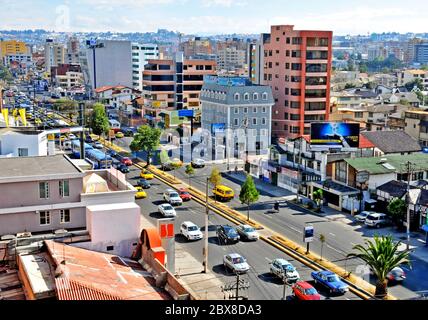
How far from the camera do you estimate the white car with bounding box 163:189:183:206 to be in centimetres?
1366

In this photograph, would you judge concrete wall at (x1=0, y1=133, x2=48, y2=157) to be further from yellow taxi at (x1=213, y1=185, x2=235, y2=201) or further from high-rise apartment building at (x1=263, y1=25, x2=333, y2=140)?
high-rise apartment building at (x1=263, y1=25, x2=333, y2=140)

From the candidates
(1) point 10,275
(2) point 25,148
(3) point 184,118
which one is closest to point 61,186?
(1) point 10,275

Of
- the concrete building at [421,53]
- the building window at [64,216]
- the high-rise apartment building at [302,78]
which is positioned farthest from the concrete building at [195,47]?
the building window at [64,216]

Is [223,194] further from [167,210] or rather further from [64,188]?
[64,188]

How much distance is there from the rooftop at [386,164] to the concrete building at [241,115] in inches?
282

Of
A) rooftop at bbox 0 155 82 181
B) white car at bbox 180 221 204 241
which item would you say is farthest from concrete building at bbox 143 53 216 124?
rooftop at bbox 0 155 82 181

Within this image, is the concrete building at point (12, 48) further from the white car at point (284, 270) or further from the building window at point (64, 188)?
the white car at point (284, 270)

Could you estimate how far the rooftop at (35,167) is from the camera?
24.5 ft

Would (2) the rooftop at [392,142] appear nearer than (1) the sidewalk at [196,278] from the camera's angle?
No

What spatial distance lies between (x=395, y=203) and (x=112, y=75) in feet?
102

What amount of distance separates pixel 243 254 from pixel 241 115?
38.3 ft

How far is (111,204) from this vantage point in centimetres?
761

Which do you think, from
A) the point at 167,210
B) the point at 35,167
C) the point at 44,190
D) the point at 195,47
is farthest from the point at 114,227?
the point at 195,47

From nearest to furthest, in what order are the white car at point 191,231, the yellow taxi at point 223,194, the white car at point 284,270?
the white car at point 284,270 < the white car at point 191,231 < the yellow taxi at point 223,194
